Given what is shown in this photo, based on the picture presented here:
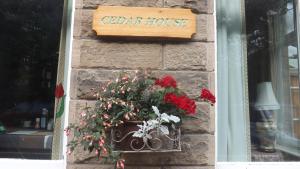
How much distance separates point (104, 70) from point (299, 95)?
1.64 metres

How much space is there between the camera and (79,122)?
298 cm

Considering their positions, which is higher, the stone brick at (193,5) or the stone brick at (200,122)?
the stone brick at (193,5)

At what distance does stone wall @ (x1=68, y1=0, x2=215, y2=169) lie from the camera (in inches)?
120

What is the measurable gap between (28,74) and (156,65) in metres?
1.06

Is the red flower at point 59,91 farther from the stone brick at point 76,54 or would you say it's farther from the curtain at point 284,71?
the curtain at point 284,71

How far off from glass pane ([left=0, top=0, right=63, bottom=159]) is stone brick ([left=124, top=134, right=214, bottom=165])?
2.40ft

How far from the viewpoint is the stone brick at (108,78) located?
3.09 meters

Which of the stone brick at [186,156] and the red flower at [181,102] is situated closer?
the red flower at [181,102]

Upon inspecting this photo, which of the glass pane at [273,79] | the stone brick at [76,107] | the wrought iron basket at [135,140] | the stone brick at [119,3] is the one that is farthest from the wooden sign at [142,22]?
the wrought iron basket at [135,140]

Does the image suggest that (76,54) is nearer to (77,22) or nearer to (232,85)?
(77,22)

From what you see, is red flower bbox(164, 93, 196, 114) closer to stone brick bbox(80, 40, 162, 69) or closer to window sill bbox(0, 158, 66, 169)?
stone brick bbox(80, 40, 162, 69)

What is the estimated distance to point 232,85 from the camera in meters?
3.35

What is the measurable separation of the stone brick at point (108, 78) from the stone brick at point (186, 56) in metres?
0.05

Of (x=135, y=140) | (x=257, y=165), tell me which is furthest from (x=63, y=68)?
(x=257, y=165)
